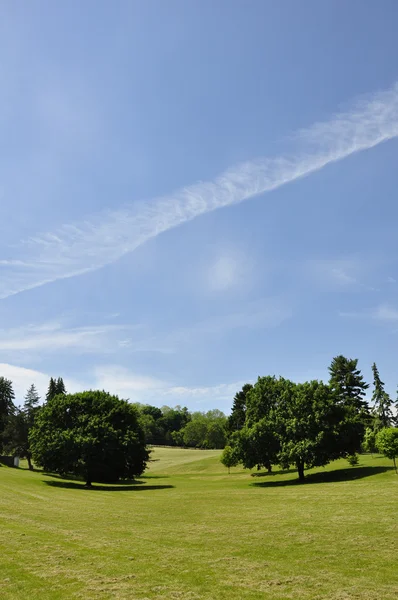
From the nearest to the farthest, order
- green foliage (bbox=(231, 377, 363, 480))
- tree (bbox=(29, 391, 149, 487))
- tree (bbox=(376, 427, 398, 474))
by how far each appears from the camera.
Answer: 1. tree (bbox=(376, 427, 398, 474))
2. green foliage (bbox=(231, 377, 363, 480))
3. tree (bbox=(29, 391, 149, 487))

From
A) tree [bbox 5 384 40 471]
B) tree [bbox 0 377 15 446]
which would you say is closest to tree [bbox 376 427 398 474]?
tree [bbox 5 384 40 471]

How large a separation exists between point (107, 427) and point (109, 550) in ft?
134

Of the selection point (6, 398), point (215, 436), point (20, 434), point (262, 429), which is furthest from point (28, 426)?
point (215, 436)

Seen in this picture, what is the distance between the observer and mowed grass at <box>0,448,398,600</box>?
37.8 feet

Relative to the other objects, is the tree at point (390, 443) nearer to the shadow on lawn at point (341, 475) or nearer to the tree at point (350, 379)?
the shadow on lawn at point (341, 475)

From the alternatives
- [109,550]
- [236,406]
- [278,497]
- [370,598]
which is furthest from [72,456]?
[236,406]

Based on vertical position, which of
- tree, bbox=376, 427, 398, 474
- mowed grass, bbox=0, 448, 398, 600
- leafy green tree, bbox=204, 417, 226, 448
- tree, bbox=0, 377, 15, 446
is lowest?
leafy green tree, bbox=204, 417, 226, 448

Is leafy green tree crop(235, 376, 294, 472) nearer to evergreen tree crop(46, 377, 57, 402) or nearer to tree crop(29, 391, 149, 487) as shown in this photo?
tree crop(29, 391, 149, 487)

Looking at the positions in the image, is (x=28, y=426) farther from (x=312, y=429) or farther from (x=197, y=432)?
(x=197, y=432)

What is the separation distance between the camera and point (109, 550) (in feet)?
54.1

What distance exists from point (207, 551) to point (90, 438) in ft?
134

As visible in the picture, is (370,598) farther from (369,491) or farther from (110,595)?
(369,491)

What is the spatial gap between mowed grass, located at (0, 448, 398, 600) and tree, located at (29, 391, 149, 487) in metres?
22.8

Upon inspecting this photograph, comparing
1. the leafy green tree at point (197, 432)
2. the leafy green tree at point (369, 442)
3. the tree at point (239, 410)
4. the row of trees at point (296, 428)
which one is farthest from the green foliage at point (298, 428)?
the leafy green tree at point (197, 432)
